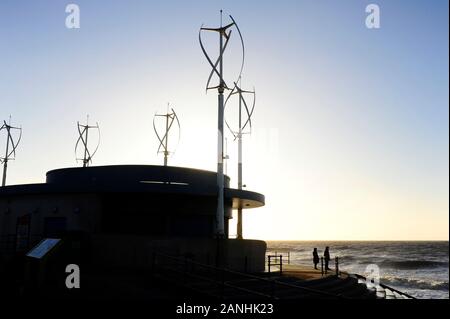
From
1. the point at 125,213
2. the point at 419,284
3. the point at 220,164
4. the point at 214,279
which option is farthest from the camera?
the point at 419,284

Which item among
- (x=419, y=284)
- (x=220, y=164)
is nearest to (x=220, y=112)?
(x=220, y=164)

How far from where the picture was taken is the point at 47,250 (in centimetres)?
1453

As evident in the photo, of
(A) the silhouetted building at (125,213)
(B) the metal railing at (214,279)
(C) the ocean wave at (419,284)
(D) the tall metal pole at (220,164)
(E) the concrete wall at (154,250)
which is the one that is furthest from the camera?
(C) the ocean wave at (419,284)

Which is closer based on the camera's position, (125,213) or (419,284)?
(125,213)

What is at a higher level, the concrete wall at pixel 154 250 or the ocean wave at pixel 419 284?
the concrete wall at pixel 154 250

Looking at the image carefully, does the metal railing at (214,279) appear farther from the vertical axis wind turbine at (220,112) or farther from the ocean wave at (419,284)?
the ocean wave at (419,284)

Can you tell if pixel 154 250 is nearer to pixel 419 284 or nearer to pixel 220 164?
pixel 220 164

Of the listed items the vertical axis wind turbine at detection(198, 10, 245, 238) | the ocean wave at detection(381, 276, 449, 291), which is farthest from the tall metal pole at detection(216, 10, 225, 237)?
the ocean wave at detection(381, 276, 449, 291)

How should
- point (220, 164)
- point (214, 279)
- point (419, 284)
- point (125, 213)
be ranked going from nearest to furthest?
point (214, 279) → point (220, 164) → point (125, 213) → point (419, 284)

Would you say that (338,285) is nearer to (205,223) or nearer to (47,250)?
(205,223)

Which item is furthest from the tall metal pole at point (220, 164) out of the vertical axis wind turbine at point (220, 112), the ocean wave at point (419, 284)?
the ocean wave at point (419, 284)

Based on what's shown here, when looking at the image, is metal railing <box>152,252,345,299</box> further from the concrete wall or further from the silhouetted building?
the silhouetted building

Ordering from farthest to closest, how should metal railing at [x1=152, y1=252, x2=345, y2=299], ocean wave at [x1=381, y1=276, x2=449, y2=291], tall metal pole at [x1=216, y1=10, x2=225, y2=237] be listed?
ocean wave at [x1=381, y1=276, x2=449, y2=291], tall metal pole at [x1=216, y1=10, x2=225, y2=237], metal railing at [x1=152, y1=252, x2=345, y2=299]
